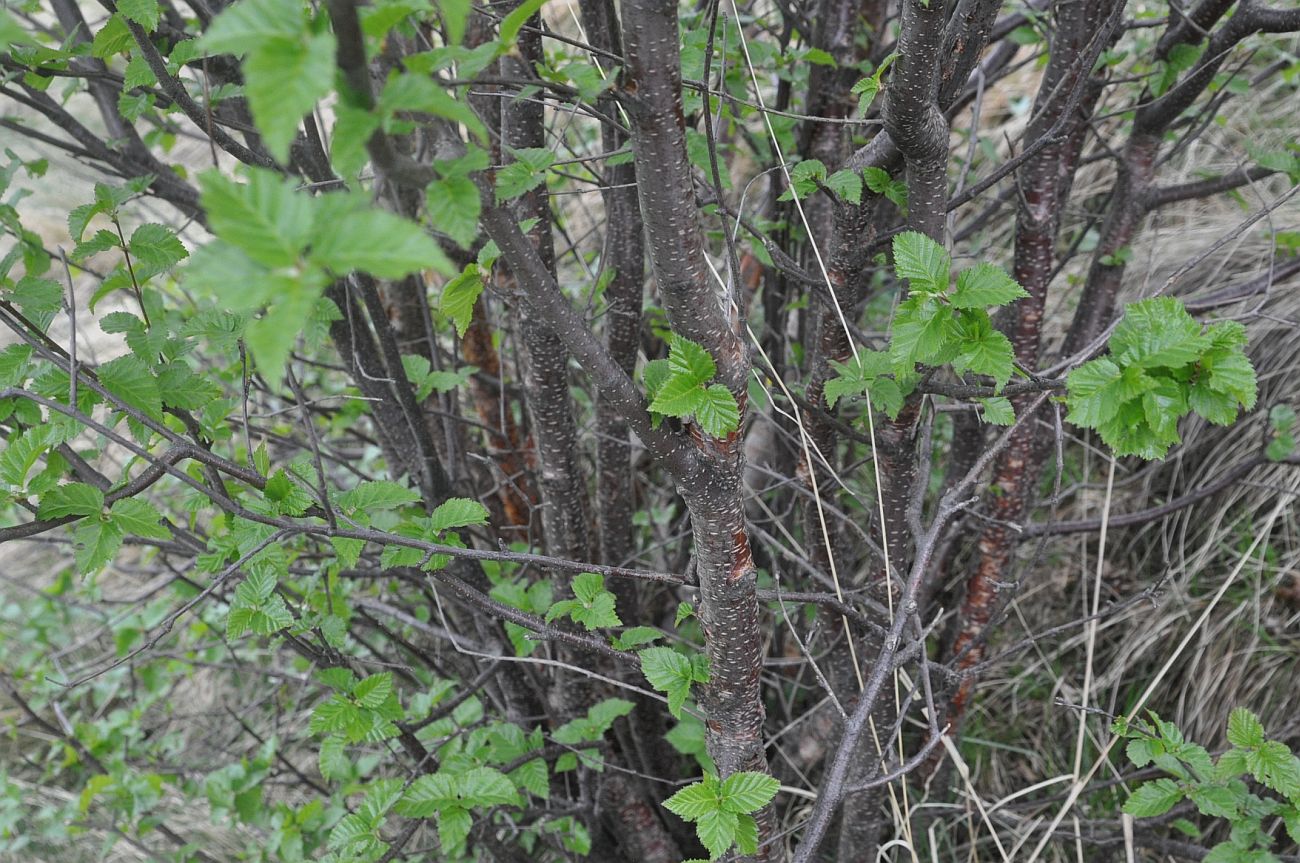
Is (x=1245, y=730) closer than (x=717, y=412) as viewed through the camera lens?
No

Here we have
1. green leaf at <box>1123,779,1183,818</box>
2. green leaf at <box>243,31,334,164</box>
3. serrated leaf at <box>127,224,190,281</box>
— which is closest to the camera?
green leaf at <box>243,31,334,164</box>

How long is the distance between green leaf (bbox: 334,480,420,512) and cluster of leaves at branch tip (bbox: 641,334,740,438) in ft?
1.40

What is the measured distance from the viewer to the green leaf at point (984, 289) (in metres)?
0.97

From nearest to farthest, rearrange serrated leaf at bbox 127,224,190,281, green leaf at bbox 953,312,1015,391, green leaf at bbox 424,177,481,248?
green leaf at bbox 424,177,481,248
green leaf at bbox 953,312,1015,391
serrated leaf at bbox 127,224,190,281

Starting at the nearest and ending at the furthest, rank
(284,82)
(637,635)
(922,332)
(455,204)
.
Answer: (284,82), (455,204), (922,332), (637,635)

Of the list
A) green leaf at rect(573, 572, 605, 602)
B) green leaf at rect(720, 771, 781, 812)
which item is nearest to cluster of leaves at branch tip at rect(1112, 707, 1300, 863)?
green leaf at rect(720, 771, 781, 812)

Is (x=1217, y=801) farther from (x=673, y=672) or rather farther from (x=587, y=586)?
(x=587, y=586)

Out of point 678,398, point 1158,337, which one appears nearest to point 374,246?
point 678,398

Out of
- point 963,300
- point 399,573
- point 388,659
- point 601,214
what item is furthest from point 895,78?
point 601,214

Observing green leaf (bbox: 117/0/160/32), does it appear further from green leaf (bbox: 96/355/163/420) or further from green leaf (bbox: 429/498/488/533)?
green leaf (bbox: 429/498/488/533)

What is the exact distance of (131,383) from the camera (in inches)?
41.1

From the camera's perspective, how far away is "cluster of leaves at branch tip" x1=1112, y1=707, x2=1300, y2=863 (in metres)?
1.19

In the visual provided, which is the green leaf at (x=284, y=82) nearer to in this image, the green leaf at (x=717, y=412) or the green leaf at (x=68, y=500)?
the green leaf at (x=717, y=412)

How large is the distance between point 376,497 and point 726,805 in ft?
1.92
